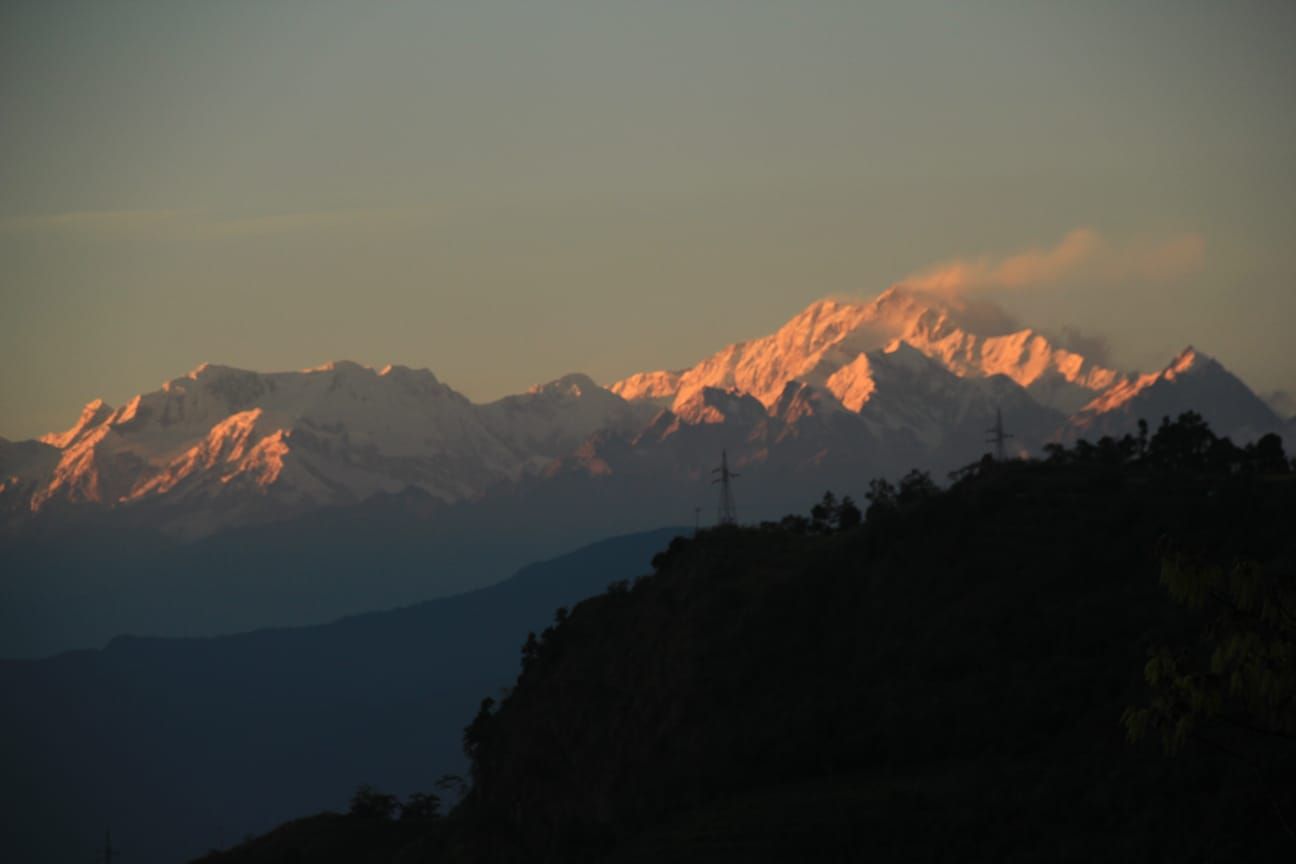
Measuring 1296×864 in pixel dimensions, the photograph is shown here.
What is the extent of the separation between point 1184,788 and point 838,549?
80.2 metres

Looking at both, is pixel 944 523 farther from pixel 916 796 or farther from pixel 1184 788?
pixel 1184 788

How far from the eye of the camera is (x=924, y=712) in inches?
6102

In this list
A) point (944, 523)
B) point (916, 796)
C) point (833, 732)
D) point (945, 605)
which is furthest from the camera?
point (944, 523)

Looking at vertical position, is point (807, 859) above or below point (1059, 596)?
below

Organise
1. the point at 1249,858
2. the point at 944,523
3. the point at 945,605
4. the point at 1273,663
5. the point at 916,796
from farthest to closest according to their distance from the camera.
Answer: the point at 944,523
the point at 945,605
the point at 916,796
the point at 1249,858
the point at 1273,663

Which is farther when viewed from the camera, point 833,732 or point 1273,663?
point 833,732

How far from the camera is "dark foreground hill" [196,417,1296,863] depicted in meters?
120

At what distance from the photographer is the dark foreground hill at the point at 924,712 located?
119562 millimetres

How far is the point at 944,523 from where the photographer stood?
624ft

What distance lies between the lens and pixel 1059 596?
557ft

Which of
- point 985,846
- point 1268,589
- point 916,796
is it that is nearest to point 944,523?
point 916,796

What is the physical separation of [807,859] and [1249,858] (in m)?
32.9

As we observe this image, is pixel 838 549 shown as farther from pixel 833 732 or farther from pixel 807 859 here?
pixel 807 859

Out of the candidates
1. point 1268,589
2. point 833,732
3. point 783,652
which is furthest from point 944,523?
point 1268,589
